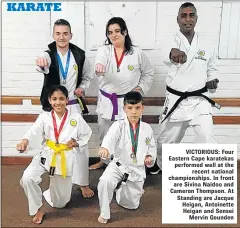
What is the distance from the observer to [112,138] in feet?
6.30

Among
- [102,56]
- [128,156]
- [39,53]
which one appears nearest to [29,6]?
[39,53]

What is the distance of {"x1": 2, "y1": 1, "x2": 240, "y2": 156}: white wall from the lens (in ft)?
7.07

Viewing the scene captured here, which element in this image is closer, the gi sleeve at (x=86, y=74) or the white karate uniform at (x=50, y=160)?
the white karate uniform at (x=50, y=160)

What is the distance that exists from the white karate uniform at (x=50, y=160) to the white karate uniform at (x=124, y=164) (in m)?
0.16

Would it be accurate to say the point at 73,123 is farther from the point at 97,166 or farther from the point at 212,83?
the point at 212,83

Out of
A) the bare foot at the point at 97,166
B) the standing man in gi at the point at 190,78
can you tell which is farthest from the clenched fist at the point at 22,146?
the standing man in gi at the point at 190,78

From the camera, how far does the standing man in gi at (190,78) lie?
202 cm

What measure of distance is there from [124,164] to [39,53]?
0.82 metres

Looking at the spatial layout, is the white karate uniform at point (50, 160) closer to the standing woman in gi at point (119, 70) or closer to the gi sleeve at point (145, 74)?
the standing woman in gi at point (119, 70)

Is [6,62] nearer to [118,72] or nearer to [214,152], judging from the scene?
[118,72]

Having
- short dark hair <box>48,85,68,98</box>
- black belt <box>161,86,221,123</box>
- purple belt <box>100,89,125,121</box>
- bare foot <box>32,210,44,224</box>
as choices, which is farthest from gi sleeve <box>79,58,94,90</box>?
bare foot <box>32,210,44,224</box>

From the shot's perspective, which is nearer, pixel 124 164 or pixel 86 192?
pixel 124 164

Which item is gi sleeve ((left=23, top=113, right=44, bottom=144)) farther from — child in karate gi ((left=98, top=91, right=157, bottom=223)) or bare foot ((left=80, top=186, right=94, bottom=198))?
bare foot ((left=80, top=186, right=94, bottom=198))

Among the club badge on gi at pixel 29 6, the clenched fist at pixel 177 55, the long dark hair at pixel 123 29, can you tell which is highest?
the club badge on gi at pixel 29 6
